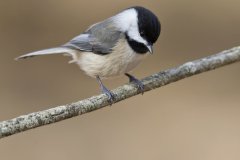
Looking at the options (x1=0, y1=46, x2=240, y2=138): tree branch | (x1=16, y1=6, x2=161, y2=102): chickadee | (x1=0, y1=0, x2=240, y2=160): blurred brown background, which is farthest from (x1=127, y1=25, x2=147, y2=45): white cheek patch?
(x1=0, y1=0, x2=240, y2=160): blurred brown background

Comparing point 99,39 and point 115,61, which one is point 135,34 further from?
point 99,39

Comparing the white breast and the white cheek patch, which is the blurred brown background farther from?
the white cheek patch

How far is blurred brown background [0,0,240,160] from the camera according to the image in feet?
13.6

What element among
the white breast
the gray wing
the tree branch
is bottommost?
the tree branch

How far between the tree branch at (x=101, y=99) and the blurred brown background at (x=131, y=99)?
169cm

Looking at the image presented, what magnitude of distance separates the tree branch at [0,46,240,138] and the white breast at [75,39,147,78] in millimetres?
181

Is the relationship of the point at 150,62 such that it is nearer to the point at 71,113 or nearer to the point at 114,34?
the point at 114,34

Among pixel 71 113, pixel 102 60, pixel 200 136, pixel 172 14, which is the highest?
pixel 172 14

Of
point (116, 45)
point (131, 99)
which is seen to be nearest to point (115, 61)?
point (116, 45)

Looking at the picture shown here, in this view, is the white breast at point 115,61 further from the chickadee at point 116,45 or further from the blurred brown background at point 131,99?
the blurred brown background at point 131,99

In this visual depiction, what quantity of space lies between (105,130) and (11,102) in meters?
0.75

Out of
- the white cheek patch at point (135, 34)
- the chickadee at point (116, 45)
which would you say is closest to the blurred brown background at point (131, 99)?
the chickadee at point (116, 45)

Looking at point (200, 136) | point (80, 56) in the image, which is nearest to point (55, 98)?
point (200, 136)

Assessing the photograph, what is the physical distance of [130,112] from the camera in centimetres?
444
